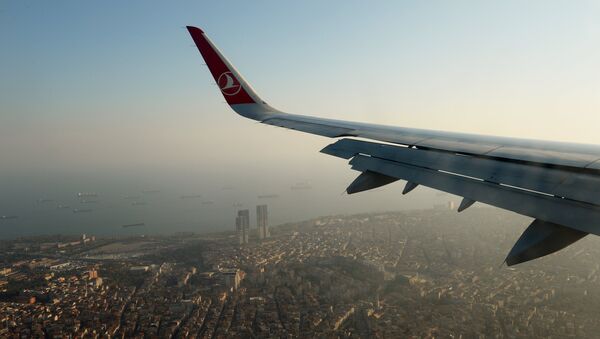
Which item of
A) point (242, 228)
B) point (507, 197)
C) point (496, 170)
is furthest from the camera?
point (242, 228)

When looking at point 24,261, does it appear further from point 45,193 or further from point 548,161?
point 45,193

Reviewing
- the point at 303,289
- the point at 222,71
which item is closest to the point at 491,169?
the point at 222,71

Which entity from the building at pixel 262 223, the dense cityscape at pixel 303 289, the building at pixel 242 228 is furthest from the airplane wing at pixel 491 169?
the building at pixel 262 223

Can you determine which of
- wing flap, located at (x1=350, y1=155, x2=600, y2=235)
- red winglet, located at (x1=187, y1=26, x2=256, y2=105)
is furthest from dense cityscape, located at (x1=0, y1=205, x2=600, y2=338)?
wing flap, located at (x1=350, y1=155, x2=600, y2=235)

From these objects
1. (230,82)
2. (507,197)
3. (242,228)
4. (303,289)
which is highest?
(230,82)

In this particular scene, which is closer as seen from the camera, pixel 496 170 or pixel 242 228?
pixel 496 170

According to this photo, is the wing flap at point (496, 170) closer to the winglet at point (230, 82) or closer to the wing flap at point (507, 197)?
the wing flap at point (507, 197)

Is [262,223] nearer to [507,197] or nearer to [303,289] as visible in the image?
[303,289]

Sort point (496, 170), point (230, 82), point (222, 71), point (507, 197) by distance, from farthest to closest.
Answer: point (230, 82) → point (222, 71) → point (496, 170) → point (507, 197)
